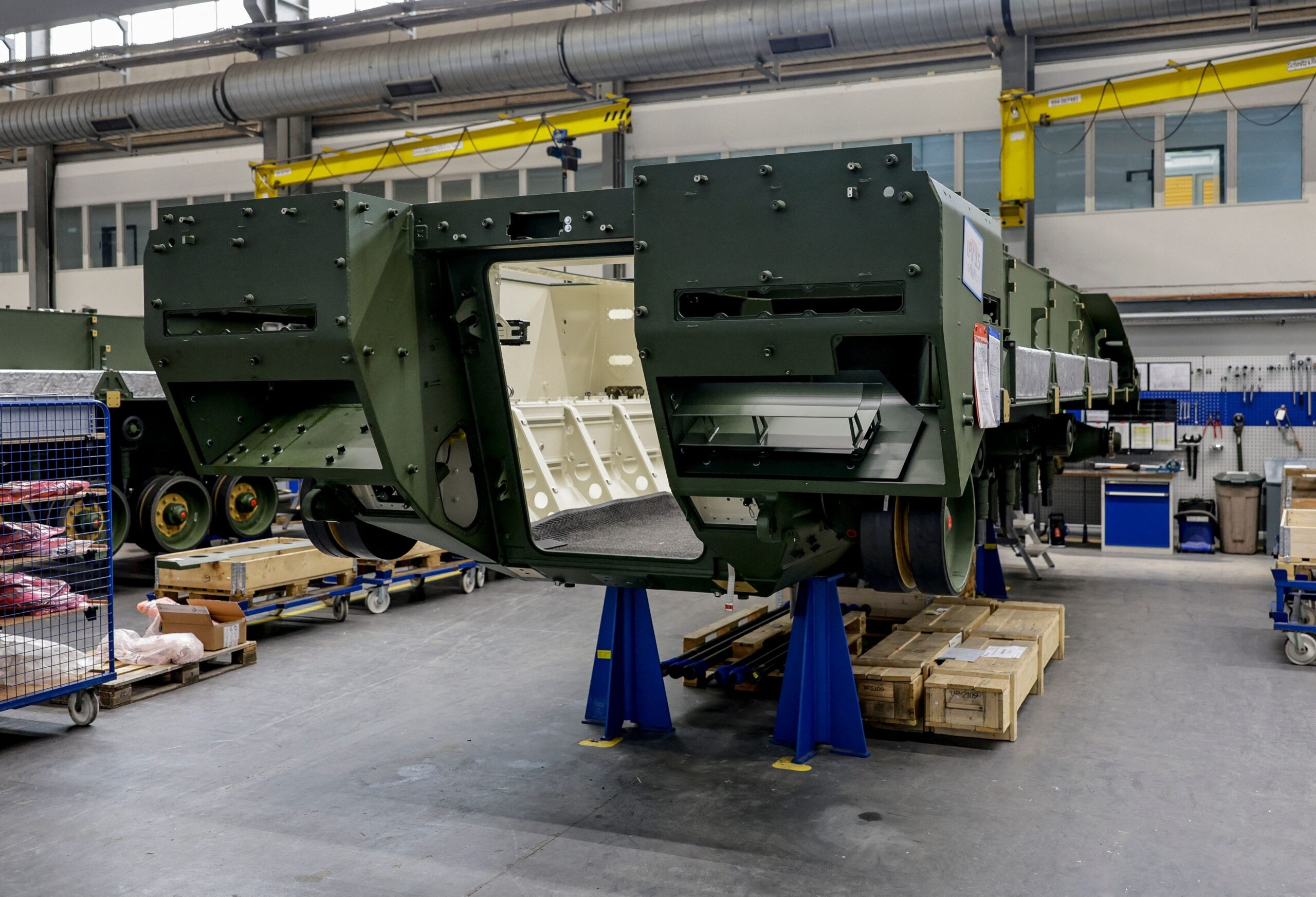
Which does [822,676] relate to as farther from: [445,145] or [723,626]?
[445,145]

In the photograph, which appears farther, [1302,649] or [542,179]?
[542,179]

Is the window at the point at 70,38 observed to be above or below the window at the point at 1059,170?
above

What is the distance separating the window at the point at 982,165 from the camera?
1324 cm

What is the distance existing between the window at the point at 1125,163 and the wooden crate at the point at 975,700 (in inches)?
351

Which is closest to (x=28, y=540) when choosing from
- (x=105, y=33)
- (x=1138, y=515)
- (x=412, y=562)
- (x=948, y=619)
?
(x=412, y=562)

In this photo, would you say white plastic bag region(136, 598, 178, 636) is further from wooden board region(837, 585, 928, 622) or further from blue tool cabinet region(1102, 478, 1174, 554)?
blue tool cabinet region(1102, 478, 1174, 554)

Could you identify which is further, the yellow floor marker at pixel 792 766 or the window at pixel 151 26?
the window at pixel 151 26

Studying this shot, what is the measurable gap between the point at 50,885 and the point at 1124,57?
13.1m

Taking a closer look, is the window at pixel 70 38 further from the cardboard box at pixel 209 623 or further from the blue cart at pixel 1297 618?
the blue cart at pixel 1297 618

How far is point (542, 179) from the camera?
51.2 feet

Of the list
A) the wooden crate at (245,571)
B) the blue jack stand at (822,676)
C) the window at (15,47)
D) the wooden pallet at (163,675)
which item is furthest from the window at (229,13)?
the blue jack stand at (822,676)

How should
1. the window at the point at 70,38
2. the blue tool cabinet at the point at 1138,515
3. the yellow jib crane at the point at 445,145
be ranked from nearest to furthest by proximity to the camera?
the blue tool cabinet at the point at 1138,515, the yellow jib crane at the point at 445,145, the window at the point at 70,38

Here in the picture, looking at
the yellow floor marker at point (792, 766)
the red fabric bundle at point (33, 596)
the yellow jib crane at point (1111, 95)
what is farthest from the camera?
the yellow jib crane at point (1111, 95)

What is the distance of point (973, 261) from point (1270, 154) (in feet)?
35.5
